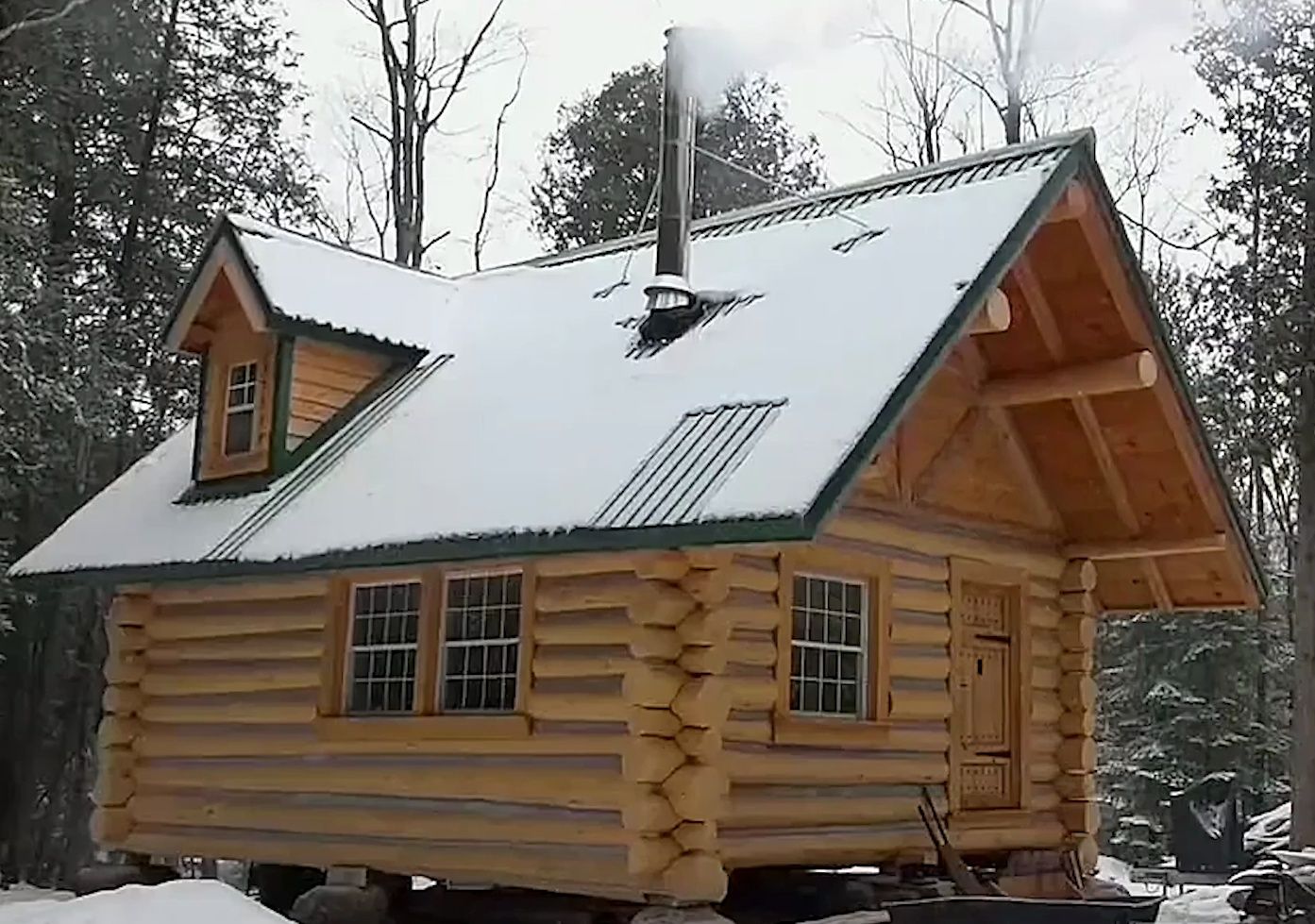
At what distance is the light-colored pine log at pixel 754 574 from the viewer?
35.3ft

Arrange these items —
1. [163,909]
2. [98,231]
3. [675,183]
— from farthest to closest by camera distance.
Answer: [98,231] < [675,183] < [163,909]

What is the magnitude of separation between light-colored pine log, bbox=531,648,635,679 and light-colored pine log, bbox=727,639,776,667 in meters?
0.75

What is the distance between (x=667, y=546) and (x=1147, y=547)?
610cm

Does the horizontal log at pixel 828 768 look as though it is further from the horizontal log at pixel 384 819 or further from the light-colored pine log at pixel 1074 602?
the light-colored pine log at pixel 1074 602

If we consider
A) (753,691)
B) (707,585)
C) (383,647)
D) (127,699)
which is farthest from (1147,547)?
(127,699)

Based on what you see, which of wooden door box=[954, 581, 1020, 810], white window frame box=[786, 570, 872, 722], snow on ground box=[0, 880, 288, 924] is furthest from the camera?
wooden door box=[954, 581, 1020, 810]

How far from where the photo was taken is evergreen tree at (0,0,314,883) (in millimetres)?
20609

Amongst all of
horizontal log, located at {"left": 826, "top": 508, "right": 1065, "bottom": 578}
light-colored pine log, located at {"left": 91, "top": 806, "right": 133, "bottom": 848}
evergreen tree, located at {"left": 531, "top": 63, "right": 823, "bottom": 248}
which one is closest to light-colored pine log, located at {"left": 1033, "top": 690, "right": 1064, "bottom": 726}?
Answer: horizontal log, located at {"left": 826, "top": 508, "right": 1065, "bottom": 578}

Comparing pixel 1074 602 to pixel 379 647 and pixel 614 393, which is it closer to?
pixel 614 393

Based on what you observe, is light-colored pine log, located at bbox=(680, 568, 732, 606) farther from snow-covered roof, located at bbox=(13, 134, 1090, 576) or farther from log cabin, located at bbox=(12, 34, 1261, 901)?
snow-covered roof, located at bbox=(13, 134, 1090, 576)

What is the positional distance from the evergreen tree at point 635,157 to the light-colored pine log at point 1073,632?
15492mm

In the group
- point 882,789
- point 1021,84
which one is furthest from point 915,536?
point 1021,84

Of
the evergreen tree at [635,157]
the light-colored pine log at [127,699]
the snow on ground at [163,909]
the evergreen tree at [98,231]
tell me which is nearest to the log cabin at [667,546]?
the light-colored pine log at [127,699]

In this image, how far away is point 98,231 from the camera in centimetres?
2269
